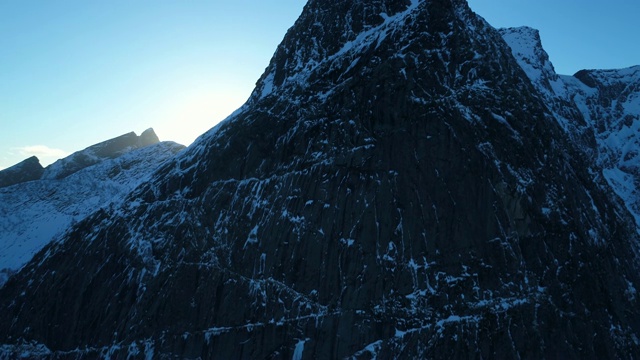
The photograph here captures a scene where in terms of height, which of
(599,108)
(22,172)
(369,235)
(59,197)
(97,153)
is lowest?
(599,108)

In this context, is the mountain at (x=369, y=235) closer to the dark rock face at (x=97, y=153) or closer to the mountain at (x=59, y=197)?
the mountain at (x=59, y=197)

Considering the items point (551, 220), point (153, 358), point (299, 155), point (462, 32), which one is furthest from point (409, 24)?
point (153, 358)

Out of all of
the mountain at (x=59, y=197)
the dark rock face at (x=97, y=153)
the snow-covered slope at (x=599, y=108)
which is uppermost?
the dark rock face at (x=97, y=153)

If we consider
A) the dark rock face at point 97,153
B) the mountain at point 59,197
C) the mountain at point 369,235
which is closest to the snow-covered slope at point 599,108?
the mountain at point 369,235

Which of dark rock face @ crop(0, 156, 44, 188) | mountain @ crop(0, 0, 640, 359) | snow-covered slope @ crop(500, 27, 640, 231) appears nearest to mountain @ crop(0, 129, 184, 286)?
dark rock face @ crop(0, 156, 44, 188)

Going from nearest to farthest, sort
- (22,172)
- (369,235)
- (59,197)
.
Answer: (369,235)
(59,197)
(22,172)

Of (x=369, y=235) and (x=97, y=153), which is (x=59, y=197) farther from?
(x=369, y=235)

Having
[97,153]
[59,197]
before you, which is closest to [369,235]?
[59,197]
